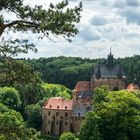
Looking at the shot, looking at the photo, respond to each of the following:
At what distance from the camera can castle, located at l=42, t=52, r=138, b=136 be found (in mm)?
112688

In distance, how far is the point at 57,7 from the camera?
21938mm

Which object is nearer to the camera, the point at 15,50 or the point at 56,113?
the point at 15,50

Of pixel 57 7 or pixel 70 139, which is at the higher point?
pixel 57 7

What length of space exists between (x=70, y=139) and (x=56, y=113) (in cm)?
4474

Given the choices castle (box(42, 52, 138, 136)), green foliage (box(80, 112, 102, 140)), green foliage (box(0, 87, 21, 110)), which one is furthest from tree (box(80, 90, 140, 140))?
green foliage (box(0, 87, 21, 110))

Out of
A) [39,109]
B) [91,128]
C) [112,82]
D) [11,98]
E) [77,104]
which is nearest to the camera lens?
[91,128]

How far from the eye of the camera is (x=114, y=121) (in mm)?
81938

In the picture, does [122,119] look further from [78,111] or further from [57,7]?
[57,7]

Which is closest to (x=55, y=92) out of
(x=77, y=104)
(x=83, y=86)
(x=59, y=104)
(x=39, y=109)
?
(x=83, y=86)

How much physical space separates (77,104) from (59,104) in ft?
24.8

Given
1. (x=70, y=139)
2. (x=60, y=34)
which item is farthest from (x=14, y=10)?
(x=70, y=139)

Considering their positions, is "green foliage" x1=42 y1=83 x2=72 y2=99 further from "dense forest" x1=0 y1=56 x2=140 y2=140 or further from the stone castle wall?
the stone castle wall

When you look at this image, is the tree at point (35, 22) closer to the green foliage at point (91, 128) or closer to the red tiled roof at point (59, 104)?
the green foliage at point (91, 128)

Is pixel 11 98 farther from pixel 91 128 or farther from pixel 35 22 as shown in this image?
pixel 35 22
